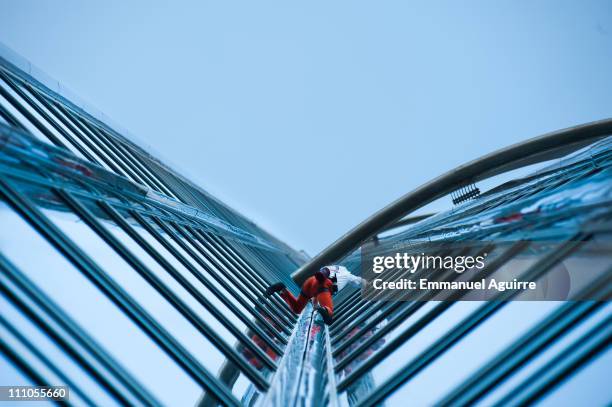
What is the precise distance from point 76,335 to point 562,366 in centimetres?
237

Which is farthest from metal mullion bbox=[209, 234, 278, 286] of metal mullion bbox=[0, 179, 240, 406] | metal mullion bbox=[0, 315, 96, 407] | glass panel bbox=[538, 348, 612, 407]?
glass panel bbox=[538, 348, 612, 407]

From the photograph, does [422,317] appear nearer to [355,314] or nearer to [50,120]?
[355,314]

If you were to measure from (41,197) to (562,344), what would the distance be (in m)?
3.14

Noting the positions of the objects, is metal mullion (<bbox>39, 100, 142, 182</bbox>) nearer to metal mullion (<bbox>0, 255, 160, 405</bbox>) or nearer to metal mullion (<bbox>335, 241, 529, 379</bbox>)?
metal mullion (<bbox>0, 255, 160, 405</bbox>)

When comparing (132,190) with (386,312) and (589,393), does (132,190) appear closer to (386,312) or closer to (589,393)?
(386,312)

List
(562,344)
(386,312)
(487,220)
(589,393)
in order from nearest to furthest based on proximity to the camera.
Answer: (589,393)
(562,344)
(487,220)
(386,312)

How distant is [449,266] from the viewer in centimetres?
474

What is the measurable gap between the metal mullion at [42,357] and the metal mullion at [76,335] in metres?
0.10

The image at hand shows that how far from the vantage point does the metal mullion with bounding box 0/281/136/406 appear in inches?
77.0

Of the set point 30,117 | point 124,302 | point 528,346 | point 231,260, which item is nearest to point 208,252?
point 231,260

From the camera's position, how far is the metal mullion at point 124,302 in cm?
254

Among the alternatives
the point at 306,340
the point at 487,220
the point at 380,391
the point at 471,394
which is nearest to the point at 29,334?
the point at 380,391

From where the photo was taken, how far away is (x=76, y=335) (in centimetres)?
215

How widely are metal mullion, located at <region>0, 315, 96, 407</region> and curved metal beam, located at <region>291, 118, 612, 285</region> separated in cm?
888
